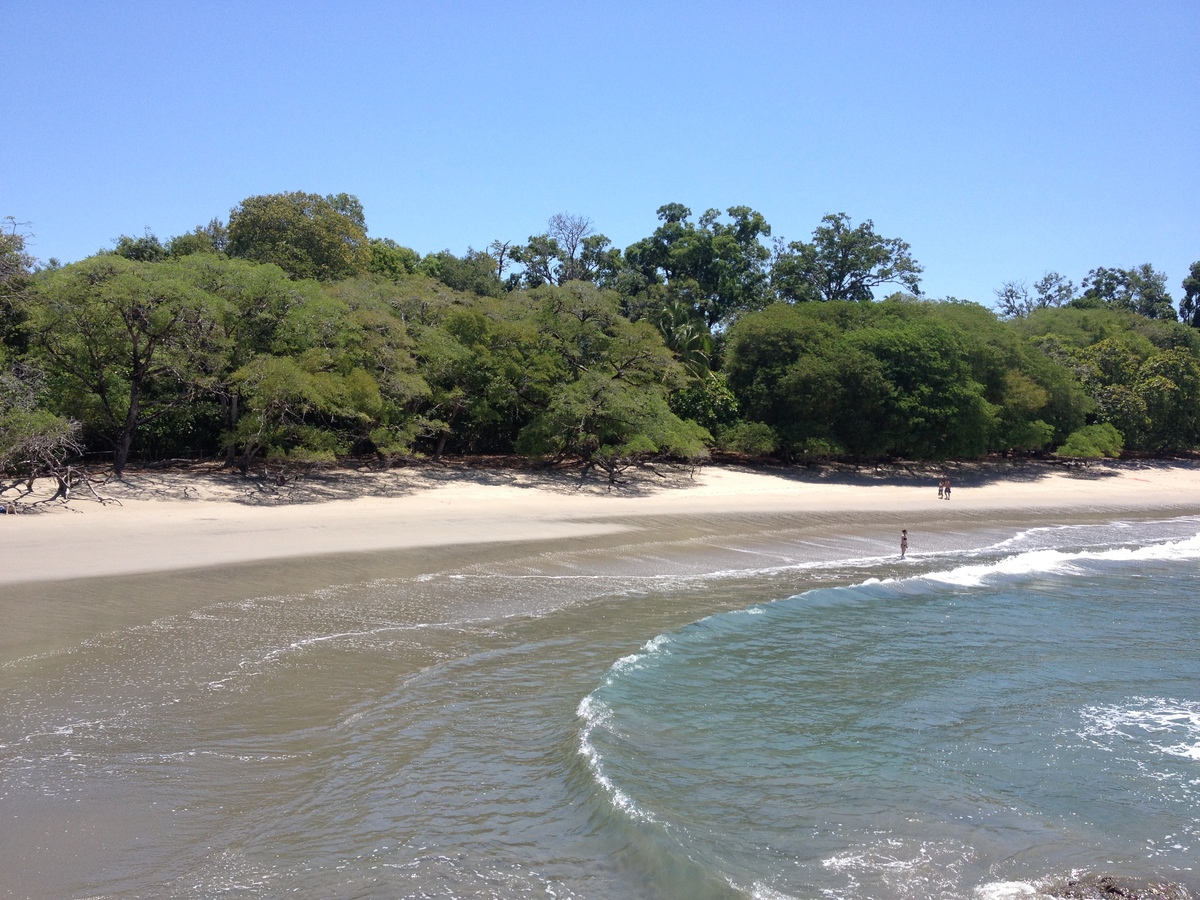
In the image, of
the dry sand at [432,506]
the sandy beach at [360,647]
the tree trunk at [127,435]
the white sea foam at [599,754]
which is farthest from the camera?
the tree trunk at [127,435]

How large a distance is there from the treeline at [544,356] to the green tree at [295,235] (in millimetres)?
106

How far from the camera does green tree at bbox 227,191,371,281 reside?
1439 inches

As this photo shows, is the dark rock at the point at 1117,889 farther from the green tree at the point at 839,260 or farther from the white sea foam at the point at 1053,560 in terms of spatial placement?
the green tree at the point at 839,260

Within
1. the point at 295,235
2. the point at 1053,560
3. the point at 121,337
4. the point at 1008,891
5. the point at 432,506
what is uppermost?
the point at 295,235

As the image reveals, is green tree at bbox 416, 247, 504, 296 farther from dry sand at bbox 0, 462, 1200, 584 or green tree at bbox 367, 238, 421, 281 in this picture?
dry sand at bbox 0, 462, 1200, 584

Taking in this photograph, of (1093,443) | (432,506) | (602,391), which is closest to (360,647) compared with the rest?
(432,506)

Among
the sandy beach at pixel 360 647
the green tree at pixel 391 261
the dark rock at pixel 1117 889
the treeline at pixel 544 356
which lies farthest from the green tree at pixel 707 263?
the dark rock at pixel 1117 889

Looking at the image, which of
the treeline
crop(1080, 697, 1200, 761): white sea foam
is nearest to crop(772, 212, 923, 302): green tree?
the treeline

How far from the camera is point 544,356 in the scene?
29.1 m

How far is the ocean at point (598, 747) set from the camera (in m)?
6.64

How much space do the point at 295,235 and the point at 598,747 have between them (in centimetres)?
3358

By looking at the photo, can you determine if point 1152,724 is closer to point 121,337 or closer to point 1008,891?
point 1008,891

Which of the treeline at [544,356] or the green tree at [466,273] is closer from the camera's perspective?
the treeline at [544,356]

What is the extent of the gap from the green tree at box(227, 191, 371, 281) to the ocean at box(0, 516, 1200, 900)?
2479 centimetres
